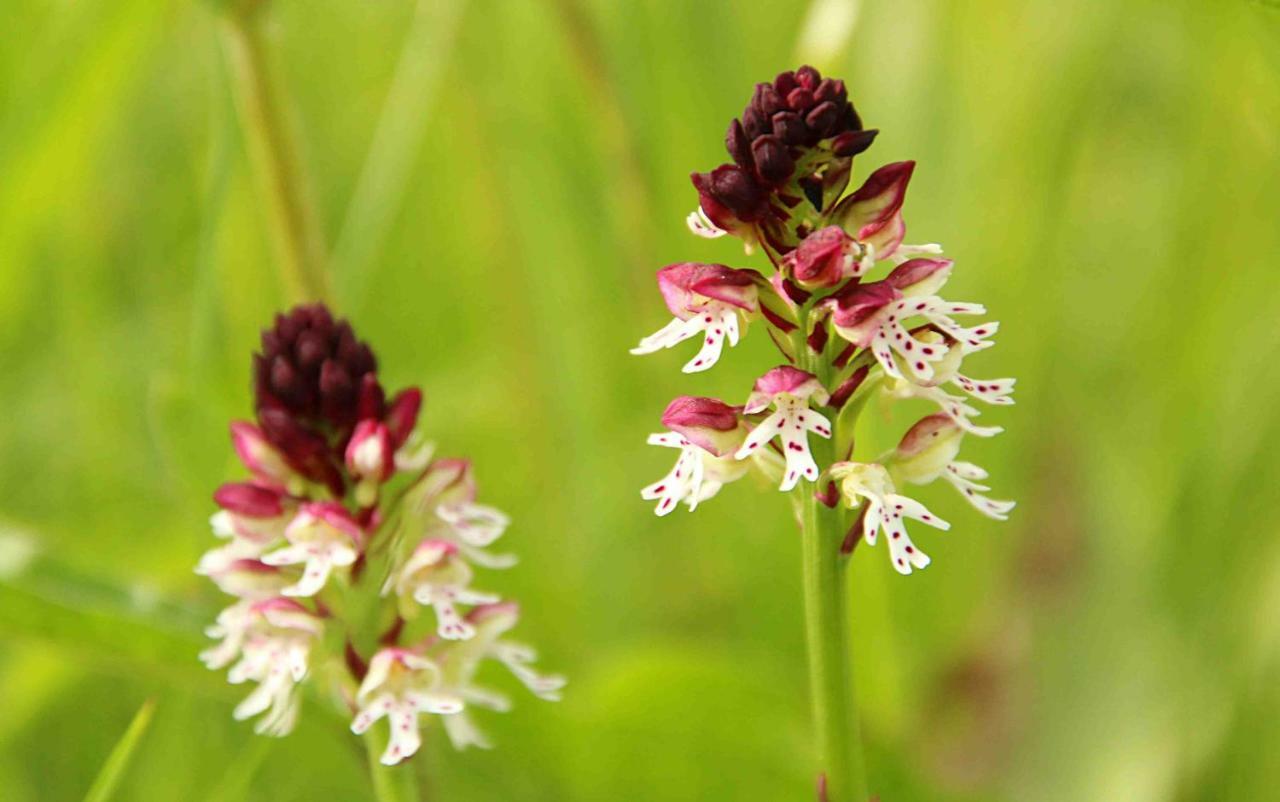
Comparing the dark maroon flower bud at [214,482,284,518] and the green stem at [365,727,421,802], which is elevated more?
the dark maroon flower bud at [214,482,284,518]

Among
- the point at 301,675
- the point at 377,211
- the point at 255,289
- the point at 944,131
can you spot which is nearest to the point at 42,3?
the point at 255,289

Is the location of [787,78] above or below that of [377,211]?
below

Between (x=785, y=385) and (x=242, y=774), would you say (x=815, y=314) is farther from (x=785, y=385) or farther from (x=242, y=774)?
(x=242, y=774)

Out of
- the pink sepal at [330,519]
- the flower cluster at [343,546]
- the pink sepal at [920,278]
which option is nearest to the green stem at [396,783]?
the flower cluster at [343,546]

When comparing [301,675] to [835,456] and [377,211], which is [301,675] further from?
[377,211]

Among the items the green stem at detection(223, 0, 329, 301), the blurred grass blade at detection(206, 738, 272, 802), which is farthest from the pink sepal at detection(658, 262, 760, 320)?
the green stem at detection(223, 0, 329, 301)

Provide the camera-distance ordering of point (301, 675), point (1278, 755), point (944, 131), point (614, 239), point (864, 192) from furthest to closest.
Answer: point (614, 239), point (944, 131), point (1278, 755), point (301, 675), point (864, 192)

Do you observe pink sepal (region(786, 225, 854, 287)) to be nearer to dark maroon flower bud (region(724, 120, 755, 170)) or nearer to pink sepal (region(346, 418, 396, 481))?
dark maroon flower bud (region(724, 120, 755, 170))
